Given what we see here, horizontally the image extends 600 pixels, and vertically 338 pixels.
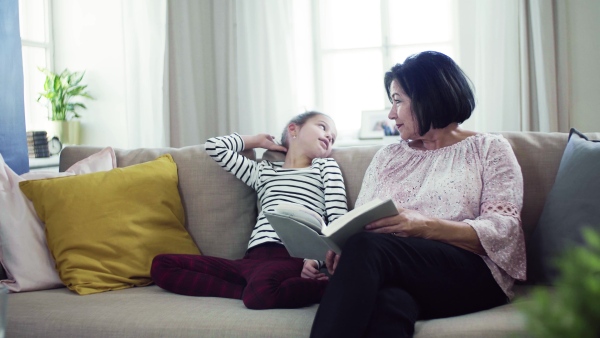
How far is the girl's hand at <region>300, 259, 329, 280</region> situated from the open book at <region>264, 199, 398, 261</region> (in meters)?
0.13

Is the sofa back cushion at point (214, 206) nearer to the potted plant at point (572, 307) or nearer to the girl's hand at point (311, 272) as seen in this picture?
the girl's hand at point (311, 272)

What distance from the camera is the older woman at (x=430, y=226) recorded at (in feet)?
4.59

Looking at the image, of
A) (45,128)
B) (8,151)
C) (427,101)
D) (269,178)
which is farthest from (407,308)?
(45,128)

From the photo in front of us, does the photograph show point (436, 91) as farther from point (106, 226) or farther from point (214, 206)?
point (106, 226)

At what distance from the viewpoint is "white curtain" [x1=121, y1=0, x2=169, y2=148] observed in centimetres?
434

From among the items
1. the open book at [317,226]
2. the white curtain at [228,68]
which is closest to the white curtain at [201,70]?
the white curtain at [228,68]

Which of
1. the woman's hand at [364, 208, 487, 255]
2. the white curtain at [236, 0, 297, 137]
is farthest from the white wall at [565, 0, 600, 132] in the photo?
the woman's hand at [364, 208, 487, 255]

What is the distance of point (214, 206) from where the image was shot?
7.36 feet

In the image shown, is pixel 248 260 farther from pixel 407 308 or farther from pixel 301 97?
pixel 301 97

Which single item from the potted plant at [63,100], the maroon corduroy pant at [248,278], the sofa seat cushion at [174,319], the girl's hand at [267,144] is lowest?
the sofa seat cushion at [174,319]

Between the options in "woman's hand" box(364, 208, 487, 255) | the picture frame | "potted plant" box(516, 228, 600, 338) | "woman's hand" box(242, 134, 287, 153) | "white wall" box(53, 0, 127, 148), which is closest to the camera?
"potted plant" box(516, 228, 600, 338)

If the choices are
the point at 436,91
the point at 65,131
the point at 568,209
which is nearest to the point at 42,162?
the point at 65,131

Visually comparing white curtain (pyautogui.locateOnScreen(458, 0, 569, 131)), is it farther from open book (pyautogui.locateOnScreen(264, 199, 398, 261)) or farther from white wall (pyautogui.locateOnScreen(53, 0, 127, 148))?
open book (pyautogui.locateOnScreen(264, 199, 398, 261))

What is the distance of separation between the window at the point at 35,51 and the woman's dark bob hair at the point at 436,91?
123 inches
